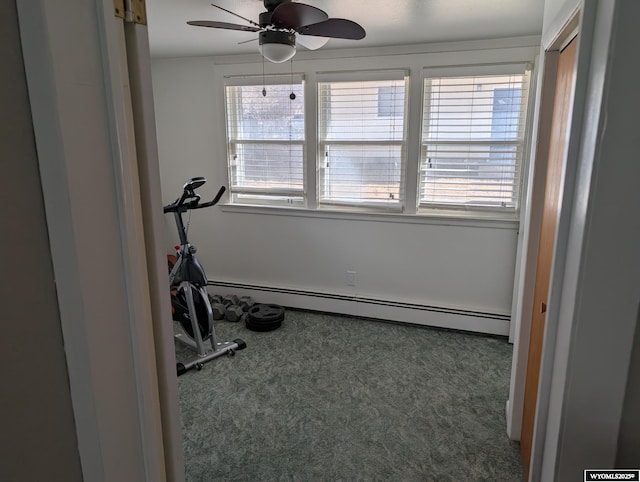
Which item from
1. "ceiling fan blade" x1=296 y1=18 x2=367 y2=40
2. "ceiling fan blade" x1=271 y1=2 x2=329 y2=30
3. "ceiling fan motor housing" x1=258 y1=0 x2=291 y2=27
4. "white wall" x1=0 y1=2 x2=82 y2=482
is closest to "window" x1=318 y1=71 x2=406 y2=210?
"ceiling fan blade" x1=296 y1=18 x2=367 y2=40

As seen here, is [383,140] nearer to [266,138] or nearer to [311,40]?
[266,138]

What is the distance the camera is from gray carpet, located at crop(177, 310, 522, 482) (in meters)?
2.05

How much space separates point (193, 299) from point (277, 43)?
1.88 metres

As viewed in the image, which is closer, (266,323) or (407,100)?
(407,100)

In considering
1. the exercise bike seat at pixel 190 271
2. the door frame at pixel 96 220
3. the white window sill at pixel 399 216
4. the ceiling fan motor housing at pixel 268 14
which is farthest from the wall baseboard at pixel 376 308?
the door frame at pixel 96 220

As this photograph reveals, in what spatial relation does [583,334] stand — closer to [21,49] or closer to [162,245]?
[162,245]

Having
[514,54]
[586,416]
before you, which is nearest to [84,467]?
[586,416]

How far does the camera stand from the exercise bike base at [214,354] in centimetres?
290

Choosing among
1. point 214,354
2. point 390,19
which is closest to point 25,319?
point 214,354

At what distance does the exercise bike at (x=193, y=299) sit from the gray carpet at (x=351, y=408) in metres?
0.11

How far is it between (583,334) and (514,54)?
2982mm

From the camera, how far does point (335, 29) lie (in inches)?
A: 81.8

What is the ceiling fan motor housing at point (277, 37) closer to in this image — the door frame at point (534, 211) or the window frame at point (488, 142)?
the door frame at point (534, 211)

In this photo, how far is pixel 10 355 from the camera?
728mm
